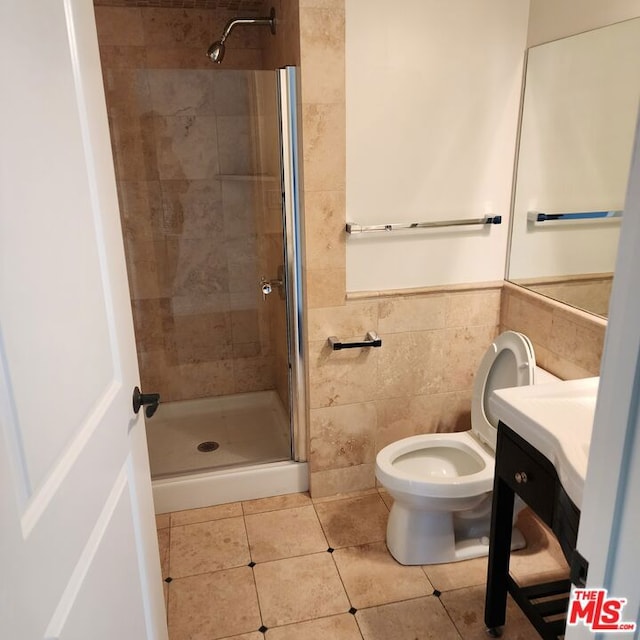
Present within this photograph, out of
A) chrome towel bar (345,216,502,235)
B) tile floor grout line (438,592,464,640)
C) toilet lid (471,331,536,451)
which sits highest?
chrome towel bar (345,216,502,235)

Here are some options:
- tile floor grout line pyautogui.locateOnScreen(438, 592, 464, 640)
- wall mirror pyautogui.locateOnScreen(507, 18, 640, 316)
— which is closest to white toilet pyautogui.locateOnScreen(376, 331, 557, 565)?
tile floor grout line pyautogui.locateOnScreen(438, 592, 464, 640)

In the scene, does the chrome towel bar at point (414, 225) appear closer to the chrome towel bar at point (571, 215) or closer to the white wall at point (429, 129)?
the white wall at point (429, 129)

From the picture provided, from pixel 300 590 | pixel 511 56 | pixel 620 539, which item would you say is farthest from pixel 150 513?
pixel 511 56

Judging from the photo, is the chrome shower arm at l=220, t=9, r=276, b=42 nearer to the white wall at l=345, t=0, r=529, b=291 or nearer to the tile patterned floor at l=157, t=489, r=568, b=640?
the white wall at l=345, t=0, r=529, b=291

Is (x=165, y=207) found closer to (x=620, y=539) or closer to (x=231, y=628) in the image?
(x=231, y=628)

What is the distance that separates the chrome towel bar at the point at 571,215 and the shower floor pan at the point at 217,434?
4.89 feet

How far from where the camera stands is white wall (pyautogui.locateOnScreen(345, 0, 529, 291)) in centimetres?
207

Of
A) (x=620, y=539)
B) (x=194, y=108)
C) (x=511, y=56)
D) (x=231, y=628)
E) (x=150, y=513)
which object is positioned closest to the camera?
(x=620, y=539)

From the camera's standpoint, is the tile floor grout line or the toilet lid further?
the toilet lid

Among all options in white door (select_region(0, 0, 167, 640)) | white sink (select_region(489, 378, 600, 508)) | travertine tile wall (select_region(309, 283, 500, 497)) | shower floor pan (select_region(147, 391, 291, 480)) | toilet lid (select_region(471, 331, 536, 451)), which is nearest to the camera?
white door (select_region(0, 0, 167, 640))

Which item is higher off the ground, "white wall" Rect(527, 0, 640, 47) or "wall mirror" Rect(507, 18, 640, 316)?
"white wall" Rect(527, 0, 640, 47)

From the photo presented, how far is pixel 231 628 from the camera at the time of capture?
1.84 metres

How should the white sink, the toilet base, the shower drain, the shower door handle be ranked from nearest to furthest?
the white sink, the toilet base, the shower door handle, the shower drain

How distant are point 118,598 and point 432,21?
2166 millimetres
